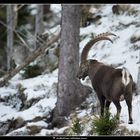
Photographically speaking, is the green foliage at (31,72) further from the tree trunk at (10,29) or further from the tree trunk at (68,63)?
the tree trunk at (10,29)

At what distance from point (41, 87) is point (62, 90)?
1350 millimetres

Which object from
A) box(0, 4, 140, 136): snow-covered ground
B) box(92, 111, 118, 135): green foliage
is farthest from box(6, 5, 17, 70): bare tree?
box(92, 111, 118, 135): green foliage

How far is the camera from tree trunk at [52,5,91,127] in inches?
406

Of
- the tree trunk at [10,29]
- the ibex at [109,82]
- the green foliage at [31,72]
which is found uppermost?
the tree trunk at [10,29]

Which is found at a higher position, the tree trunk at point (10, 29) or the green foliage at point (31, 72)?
the tree trunk at point (10, 29)

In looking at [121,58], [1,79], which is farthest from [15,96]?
[121,58]

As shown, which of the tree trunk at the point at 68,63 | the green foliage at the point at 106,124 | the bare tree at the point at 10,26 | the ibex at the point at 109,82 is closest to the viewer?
the ibex at the point at 109,82

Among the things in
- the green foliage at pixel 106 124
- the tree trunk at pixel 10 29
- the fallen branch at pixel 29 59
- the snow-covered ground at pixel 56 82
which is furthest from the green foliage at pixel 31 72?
the green foliage at pixel 106 124

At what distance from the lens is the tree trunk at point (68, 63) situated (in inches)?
406

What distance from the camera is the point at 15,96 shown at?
11.5 metres

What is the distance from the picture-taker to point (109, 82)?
8.78 meters

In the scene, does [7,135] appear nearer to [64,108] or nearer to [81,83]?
[64,108]

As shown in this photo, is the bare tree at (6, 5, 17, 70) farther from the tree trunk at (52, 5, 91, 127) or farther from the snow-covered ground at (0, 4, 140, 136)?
the tree trunk at (52, 5, 91, 127)

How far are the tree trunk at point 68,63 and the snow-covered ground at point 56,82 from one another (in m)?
0.33
